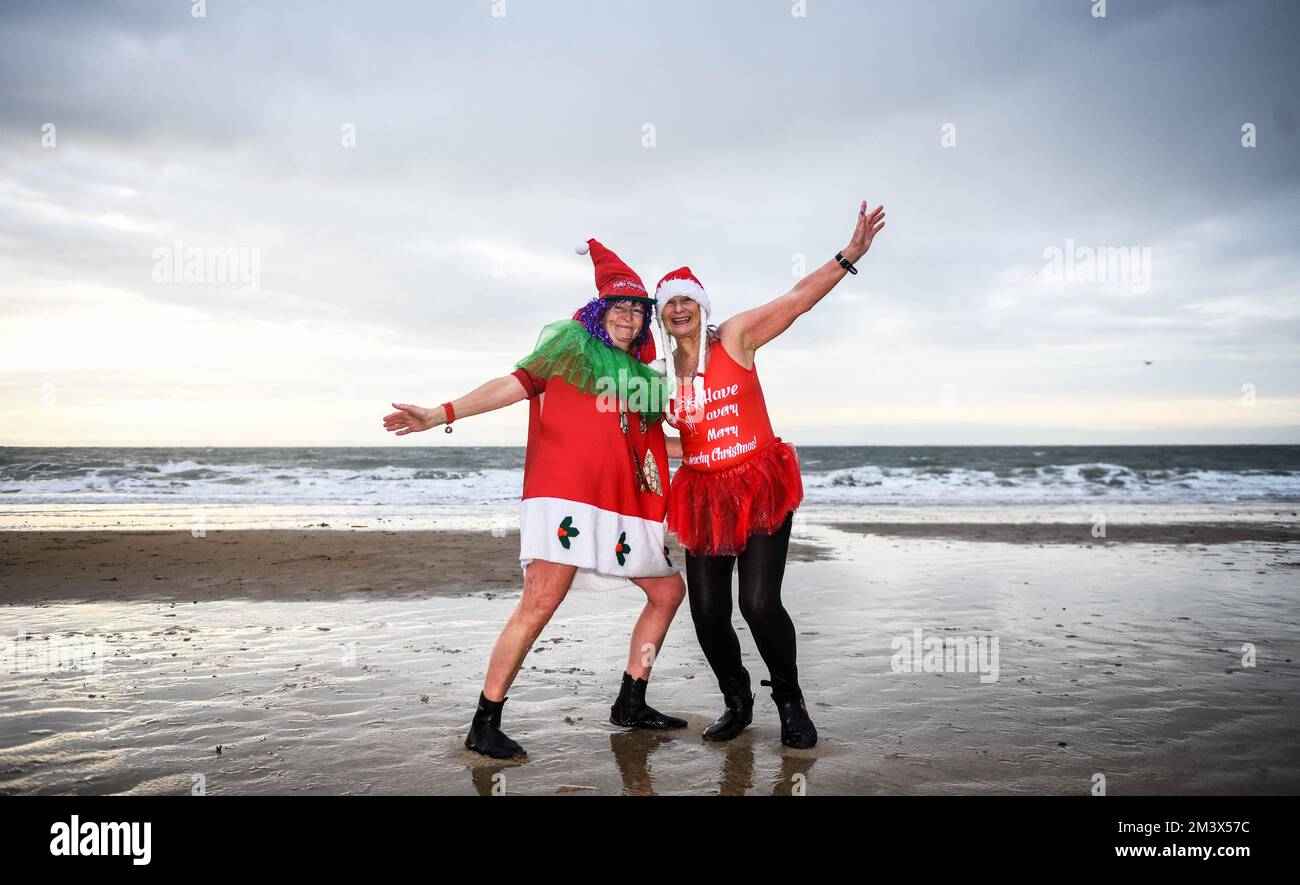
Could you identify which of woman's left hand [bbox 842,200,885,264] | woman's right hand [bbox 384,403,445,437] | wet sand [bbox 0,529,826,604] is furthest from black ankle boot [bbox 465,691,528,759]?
wet sand [bbox 0,529,826,604]

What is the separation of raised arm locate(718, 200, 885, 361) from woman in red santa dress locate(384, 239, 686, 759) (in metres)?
0.47

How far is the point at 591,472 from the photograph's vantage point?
12.5 ft

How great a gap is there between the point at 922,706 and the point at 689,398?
2124mm

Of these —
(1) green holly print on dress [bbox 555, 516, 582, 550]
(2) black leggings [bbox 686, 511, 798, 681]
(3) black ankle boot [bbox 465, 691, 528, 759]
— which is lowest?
(3) black ankle boot [bbox 465, 691, 528, 759]

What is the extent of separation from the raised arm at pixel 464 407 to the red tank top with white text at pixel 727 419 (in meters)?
0.91

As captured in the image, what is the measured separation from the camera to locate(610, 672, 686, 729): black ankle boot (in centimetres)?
396

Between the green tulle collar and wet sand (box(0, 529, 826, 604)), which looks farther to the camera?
wet sand (box(0, 529, 826, 604))

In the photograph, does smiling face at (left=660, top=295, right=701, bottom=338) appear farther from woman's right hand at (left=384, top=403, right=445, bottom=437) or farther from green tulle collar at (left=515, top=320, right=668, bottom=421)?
woman's right hand at (left=384, top=403, right=445, bottom=437)

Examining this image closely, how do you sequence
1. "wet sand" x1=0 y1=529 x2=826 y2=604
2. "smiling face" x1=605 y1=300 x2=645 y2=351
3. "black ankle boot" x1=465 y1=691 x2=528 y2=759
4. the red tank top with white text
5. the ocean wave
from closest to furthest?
1. "black ankle boot" x1=465 y1=691 x2=528 y2=759
2. the red tank top with white text
3. "smiling face" x1=605 y1=300 x2=645 y2=351
4. "wet sand" x1=0 y1=529 x2=826 y2=604
5. the ocean wave

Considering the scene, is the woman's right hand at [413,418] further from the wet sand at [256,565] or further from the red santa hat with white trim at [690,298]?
the wet sand at [256,565]
